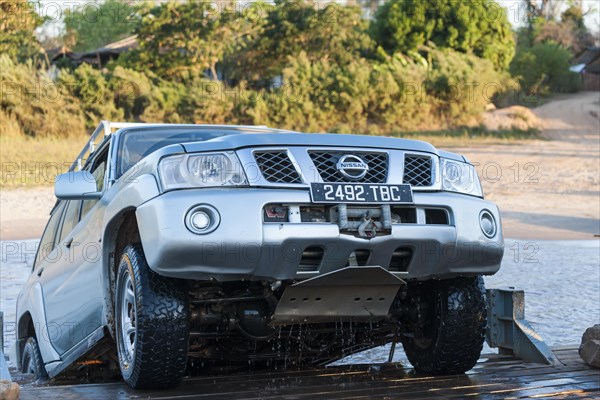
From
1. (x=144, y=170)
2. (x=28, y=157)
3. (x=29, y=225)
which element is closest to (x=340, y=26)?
(x=28, y=157)

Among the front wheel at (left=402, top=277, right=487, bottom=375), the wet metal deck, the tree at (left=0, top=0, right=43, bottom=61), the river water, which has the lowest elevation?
the river water

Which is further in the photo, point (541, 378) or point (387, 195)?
point (541, 378)

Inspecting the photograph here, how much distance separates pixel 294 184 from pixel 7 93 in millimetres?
29481

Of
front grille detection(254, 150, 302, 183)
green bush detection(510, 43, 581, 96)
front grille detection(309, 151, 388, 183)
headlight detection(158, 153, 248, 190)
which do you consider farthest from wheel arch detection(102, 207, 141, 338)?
green bush detection(510, 43, 581, 96)

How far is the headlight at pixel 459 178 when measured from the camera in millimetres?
4359

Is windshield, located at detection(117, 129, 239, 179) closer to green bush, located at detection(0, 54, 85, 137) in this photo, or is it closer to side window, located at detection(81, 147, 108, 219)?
side window, located at detection(81, 147, 108, 219)

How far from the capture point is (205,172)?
3.98m

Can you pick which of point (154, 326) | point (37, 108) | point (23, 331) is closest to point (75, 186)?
point (154, 326)

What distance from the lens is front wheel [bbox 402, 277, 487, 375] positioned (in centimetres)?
457

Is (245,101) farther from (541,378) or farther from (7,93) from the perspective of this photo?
(541,378)

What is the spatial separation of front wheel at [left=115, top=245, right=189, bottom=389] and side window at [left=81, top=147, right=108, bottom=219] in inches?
42.1

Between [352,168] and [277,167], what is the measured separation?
0.33m

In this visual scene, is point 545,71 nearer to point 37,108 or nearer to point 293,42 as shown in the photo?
point 293,42

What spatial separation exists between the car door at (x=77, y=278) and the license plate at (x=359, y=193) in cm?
124
